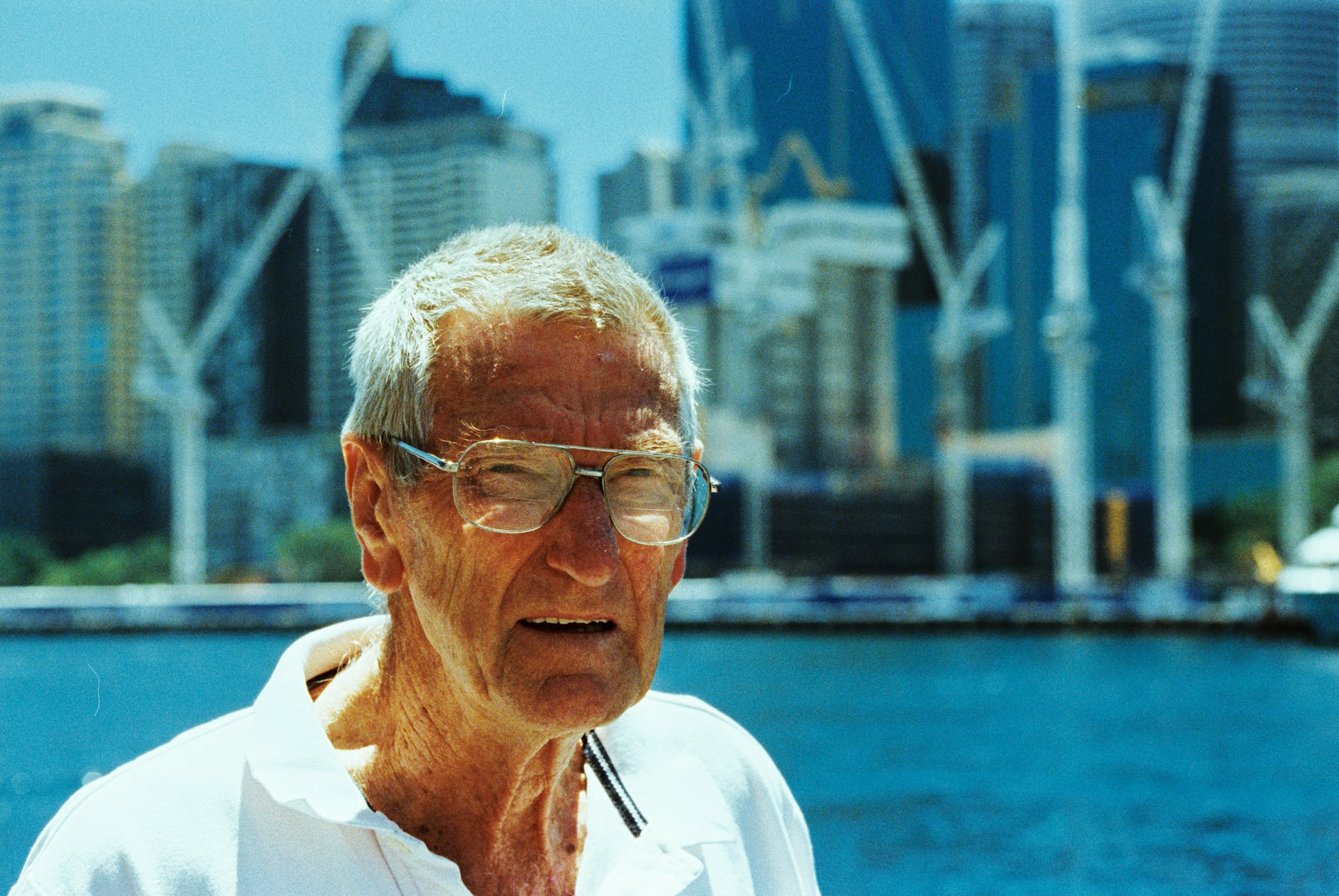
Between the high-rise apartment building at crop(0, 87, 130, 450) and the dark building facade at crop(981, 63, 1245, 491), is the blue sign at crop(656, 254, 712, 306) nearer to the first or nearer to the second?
the dark building facade at crop(981, 63, 1245, 491)

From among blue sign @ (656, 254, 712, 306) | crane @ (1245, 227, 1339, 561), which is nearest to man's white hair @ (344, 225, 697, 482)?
crane @ (1245, 227, 1339, 561)

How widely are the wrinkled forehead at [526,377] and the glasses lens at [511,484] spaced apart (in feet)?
0.05

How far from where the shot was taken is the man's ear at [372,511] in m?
1.12

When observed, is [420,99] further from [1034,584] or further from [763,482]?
[763,482]

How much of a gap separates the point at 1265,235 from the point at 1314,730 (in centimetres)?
3696

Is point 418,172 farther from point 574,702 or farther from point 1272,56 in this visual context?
point 1272,56

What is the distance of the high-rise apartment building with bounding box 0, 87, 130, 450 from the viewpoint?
5119cm

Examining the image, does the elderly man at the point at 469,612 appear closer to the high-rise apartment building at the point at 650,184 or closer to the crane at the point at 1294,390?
the high-rise apartment building at the point at 650,184

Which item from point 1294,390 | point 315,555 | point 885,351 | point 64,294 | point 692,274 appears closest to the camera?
point 1294,390

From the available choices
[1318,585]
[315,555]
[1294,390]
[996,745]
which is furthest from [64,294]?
[996,745]

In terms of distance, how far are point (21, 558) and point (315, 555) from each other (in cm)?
931

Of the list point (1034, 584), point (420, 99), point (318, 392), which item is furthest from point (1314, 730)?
point (318, 392)

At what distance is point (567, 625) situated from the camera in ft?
3.48

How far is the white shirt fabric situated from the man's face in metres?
0.11
